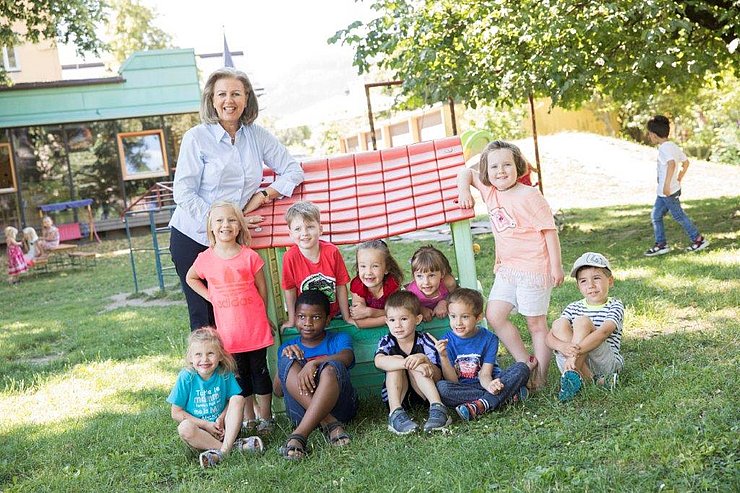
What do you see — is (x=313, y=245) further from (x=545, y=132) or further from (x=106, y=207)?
(x=545, y=132)

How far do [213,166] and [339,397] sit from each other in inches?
59.3

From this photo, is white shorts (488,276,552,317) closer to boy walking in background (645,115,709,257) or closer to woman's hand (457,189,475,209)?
woman's hand (457,189,475,209)

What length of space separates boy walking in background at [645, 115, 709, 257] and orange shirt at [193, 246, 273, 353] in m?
5.47

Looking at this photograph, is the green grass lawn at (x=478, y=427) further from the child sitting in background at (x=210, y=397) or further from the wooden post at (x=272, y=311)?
the wooden post at (x=272, y=311)

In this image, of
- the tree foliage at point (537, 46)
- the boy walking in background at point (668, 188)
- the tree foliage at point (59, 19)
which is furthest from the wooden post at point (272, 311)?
the tree foliage at point (59, 19)

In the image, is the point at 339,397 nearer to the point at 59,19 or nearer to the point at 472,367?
the point at 472,367

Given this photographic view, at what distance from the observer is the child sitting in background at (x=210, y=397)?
416 cm

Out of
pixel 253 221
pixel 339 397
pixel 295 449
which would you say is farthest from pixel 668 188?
pixel 295 449

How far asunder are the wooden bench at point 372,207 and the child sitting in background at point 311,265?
0.42ft

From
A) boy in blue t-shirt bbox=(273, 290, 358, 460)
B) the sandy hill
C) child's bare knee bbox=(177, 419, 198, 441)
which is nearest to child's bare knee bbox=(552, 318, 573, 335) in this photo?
boy in blue t-shirt bbox=(273, 290, 358, 460)

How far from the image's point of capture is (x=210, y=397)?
424 cm

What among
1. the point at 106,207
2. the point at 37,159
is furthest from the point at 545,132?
the point at 37,159

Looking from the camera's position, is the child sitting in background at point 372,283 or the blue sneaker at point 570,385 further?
the child sitting in background at point 372,283

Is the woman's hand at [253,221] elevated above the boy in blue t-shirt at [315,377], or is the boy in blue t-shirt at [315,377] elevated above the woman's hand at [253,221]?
the woman's hand at [253,221]
